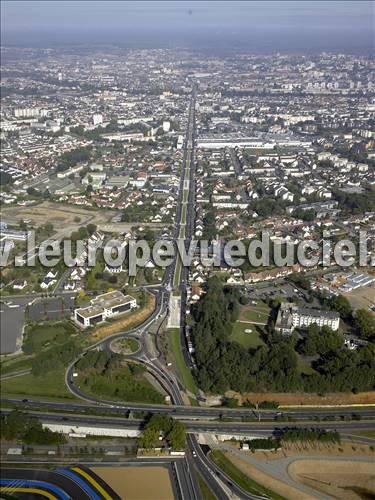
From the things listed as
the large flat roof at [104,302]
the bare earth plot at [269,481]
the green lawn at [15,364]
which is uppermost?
the large flat roof at [104,302]

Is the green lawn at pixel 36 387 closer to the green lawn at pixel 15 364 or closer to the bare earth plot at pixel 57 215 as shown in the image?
the green lawn at pixel 15 364

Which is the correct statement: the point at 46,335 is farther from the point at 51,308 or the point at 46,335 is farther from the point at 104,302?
the point at 104,302

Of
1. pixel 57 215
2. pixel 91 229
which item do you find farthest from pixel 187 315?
pixel 57 215

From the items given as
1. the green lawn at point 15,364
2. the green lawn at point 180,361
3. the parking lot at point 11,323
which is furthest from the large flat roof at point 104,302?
the green lawn at point 15,364

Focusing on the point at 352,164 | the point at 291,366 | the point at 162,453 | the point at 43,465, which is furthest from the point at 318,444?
the point at 352,164

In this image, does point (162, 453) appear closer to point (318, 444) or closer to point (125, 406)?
point (125, 406)
